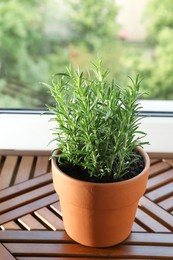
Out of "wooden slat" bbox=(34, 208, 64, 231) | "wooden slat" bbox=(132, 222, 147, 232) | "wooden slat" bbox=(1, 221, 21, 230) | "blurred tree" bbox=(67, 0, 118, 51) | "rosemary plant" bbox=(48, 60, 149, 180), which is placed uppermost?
"blurred tree" bbox=(67, 0, 118, 51)

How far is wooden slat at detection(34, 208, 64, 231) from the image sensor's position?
77 centimetres

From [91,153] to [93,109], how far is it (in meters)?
0.07

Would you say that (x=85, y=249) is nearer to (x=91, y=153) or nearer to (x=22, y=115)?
(x=91, y=153)

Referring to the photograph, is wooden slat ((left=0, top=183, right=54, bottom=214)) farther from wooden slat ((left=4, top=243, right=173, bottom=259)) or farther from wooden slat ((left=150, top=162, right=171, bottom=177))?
wooden slat ((left=150, top=162, right=171, bottom=177))

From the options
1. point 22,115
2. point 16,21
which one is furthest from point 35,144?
point 16,21

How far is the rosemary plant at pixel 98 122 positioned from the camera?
2.15ft

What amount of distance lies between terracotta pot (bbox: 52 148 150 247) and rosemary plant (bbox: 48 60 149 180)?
30 mm

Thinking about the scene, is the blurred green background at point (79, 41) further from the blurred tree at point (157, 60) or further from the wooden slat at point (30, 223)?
the wooden slat at point (30, 223)

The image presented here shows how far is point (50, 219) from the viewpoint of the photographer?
791 millimetres

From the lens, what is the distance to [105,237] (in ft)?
2.34

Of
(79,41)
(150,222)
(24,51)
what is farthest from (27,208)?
(79,41)

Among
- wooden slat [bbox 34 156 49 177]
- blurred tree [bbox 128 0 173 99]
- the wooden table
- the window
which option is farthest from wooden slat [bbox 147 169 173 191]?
blurred tree [bbox 128 0 173 99]

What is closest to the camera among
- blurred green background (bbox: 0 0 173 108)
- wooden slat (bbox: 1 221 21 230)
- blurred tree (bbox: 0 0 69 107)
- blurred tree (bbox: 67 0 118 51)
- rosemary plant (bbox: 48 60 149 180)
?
rosemary plant (bbox: 48 60 149 180)

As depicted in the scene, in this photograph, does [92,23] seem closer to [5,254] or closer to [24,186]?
[24,186]
